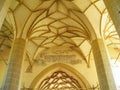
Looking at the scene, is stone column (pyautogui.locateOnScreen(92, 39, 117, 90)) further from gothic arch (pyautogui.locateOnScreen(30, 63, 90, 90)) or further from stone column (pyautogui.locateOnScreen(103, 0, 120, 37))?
gothic arch (pyautogui.locateOnScreen(30, 63, 90, 90))

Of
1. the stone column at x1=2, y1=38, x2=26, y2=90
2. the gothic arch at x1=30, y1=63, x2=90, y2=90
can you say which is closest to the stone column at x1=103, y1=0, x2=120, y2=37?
the stone column at x1=2, y1=38, x2=26, y2=90

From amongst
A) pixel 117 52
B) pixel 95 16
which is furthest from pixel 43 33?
pixel 117 52

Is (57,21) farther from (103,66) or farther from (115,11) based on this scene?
(115,11)

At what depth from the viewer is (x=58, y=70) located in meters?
18.6

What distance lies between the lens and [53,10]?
14.1m

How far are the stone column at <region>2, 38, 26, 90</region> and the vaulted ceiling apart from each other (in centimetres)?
100

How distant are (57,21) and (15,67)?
6.23 m

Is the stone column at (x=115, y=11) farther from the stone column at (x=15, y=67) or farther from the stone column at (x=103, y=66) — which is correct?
the stone column at (x=15, y=67)

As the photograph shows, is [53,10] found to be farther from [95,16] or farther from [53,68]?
[53,68]

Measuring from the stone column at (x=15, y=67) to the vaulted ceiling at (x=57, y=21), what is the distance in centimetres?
100

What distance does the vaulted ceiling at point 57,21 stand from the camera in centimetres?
1282

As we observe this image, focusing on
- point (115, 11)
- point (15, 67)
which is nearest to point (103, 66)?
point (15, 67)

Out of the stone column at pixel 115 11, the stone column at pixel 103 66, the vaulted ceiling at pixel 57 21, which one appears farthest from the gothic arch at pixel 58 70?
the stone column at pixel 115 11

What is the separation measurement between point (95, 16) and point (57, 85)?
14683 mm
